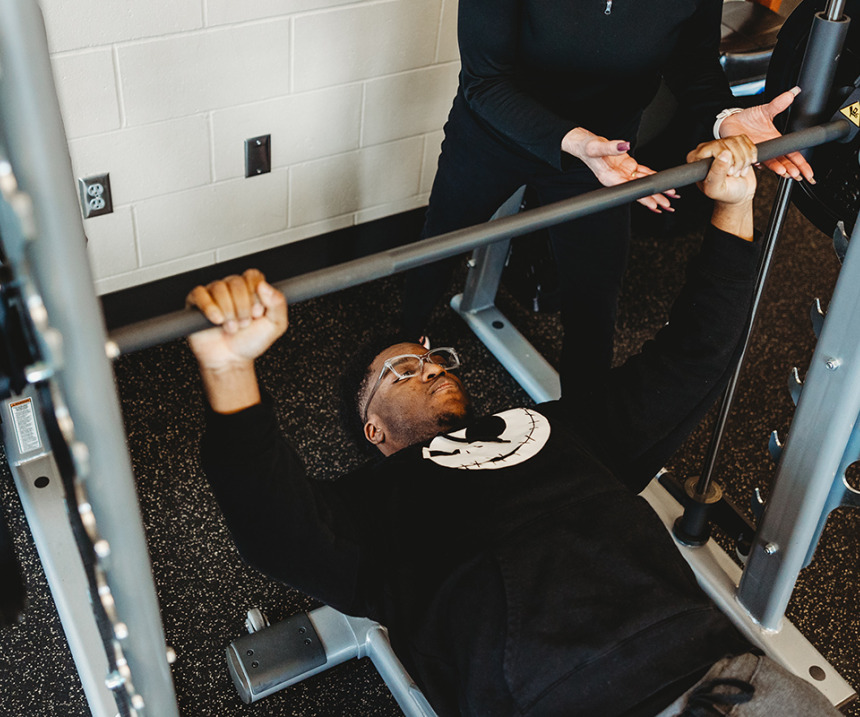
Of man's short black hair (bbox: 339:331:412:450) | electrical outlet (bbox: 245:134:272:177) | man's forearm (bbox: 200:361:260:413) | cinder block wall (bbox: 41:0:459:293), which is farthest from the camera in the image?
electrical outlet (bbox: 245:134:272:177)

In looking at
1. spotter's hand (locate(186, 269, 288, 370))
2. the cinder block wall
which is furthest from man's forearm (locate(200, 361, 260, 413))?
the cinder block wall

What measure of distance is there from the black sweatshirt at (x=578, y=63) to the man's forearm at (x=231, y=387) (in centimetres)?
86

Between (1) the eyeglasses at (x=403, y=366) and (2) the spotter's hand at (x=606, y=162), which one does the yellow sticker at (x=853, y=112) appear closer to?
(2) the spotter's hand at (x=606, y=162)

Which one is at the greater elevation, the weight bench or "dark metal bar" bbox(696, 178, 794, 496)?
"dark metal bar" bbox(696, 178, 794, 496)

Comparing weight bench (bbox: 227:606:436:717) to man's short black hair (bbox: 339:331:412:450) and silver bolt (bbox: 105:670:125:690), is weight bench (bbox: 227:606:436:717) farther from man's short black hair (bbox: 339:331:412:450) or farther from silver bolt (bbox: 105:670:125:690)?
silver bolt (bbox: 105:670:125:690)

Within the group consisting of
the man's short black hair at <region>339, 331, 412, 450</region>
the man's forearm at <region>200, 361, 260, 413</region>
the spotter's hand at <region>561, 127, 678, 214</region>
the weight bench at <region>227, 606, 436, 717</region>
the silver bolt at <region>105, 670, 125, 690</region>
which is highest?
the man's forearm at <region>200, 361, 260, 413</region>

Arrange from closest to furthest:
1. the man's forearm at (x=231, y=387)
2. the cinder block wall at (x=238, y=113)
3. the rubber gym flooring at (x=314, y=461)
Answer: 1. the man's forearm at (x=231, y=387)
2. the rubber gym flooring at (x=314, y=461)
3. the cinder block wall at (x=238, y=113)

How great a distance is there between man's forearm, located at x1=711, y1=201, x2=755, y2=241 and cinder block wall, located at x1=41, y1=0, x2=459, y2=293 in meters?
1.21

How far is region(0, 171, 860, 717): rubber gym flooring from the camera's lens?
1760 mm

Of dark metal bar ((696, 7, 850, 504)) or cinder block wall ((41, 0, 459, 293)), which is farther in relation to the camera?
cinder block wall ((41, 0, 459, 293))

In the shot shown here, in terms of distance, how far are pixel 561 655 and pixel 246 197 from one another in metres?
1.57

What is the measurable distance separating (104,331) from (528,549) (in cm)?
76

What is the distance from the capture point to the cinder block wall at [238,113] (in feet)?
6.78

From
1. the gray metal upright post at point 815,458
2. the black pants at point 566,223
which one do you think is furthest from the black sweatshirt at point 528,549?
the black pants at point 566,223
